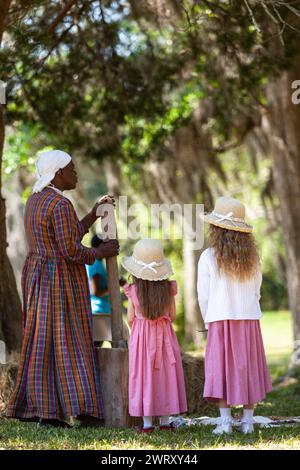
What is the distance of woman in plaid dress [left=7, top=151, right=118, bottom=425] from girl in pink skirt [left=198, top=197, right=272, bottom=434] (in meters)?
0.82

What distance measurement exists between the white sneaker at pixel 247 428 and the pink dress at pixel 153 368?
434 millimetres

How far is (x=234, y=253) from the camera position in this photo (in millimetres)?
6102

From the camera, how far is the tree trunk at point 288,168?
11758mm

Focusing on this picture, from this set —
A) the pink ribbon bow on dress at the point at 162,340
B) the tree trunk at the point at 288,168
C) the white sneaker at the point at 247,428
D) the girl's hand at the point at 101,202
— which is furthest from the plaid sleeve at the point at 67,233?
the tree trunk at the point at 288,168

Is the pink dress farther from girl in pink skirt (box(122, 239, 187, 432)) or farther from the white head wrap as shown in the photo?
the white head wrap

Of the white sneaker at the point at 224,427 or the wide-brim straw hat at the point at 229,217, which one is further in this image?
the wide-brim straw hat at the point at 229,217

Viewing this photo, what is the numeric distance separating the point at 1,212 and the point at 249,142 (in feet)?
25.8

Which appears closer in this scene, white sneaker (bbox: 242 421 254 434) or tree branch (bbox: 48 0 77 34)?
white sneaker (bbox: 242 421 254 434)

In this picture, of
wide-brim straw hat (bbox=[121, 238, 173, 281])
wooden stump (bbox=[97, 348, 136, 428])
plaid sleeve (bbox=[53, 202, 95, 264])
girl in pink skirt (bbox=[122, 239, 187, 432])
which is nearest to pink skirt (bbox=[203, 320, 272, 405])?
girl in pink skirt (bbox=[122, 239, 187, 432])

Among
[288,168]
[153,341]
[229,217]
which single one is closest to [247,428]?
[153,341]

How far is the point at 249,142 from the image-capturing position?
15.2 metres

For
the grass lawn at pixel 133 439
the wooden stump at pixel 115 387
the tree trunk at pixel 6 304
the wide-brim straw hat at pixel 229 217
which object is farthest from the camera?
the tree trunk at pixel 6 304

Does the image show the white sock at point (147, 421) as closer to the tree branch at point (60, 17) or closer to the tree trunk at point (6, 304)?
the tree trunk at point (6, 304)

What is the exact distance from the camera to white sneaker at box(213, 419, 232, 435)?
593 cm
